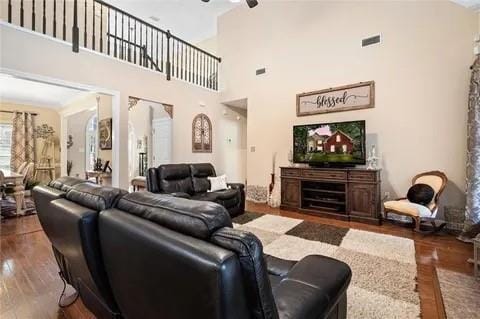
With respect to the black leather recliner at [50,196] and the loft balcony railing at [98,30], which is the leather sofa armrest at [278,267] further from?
the loft balcony railing at [98,30]

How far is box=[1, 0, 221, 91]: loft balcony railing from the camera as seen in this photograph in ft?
13.5

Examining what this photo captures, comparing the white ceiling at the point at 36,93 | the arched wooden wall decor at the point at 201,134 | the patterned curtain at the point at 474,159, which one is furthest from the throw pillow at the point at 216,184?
the white ceiling at the point at 36,93

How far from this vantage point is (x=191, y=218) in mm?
871

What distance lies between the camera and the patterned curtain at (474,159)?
3203 millimetres

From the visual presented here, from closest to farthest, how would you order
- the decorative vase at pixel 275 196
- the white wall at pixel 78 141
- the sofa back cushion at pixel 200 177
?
the sofa back cushion at pixel 200 177 → the decorative vase at pixel 275 196 → the white wall at pixel 78 141

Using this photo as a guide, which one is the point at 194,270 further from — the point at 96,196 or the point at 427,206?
the point at 427,206

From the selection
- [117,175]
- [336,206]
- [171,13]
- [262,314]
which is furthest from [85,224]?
[171,13]

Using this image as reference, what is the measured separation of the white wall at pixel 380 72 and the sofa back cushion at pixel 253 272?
438 cm

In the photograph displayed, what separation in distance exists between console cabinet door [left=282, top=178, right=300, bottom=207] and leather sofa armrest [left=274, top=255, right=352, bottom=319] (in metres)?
3.58

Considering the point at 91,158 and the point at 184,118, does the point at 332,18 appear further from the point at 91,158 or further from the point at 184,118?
the point at 91,158

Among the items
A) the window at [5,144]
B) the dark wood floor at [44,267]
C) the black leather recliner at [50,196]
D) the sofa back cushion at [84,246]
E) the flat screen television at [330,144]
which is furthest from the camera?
the window at [5,144]

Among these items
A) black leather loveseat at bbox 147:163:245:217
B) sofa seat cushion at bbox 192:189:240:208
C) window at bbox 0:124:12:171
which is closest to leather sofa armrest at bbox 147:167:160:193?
black leather loveseat at bbox 147:163:245:217

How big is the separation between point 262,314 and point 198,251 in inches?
10.5

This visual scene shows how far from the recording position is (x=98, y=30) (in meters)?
5.77
